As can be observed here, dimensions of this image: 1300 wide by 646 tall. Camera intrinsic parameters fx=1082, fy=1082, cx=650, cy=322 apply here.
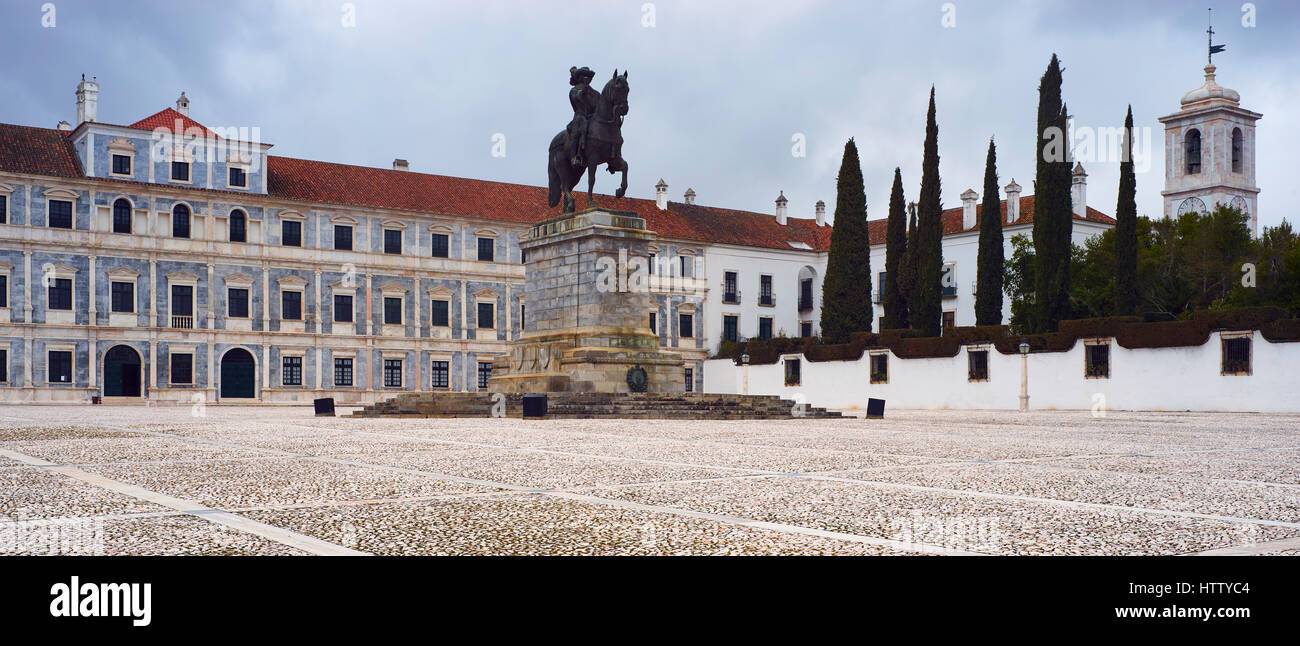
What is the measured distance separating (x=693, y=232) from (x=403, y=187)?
1485cm

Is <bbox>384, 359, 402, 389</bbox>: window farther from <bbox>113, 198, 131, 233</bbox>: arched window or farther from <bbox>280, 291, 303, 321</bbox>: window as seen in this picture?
<bbox>113, 198, 131, 233</bbox>: arched window

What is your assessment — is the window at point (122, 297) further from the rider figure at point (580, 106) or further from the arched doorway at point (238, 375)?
the rider figure at point (580, 106)

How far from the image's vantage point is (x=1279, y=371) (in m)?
27.9

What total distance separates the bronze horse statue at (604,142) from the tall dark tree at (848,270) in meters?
19.1

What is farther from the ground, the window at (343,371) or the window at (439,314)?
the window at (439,314)

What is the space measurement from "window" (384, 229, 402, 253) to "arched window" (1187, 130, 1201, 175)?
40.0 meters

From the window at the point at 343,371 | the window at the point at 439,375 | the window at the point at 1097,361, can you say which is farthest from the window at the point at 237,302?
the window at the point at 1097,361

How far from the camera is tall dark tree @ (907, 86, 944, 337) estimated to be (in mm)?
38344

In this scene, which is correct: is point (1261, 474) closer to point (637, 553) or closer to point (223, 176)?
point (637, 553)

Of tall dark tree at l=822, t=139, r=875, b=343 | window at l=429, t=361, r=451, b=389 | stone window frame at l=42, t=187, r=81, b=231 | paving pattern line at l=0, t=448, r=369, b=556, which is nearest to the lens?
paving pattern line at l=0, t=448, r=369, b=556

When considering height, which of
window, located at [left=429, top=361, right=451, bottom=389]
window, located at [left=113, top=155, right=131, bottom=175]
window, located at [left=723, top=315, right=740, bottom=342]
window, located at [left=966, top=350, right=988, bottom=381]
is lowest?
window, located at [left=429, top=361, right=451, bottom=389]

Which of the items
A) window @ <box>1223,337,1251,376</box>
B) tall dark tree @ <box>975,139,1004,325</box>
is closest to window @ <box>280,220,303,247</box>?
tall dark tree @ <box>975,139,1004,325</box>

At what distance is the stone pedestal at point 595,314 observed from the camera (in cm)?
2233

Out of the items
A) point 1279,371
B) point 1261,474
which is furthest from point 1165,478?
point 1279,371
